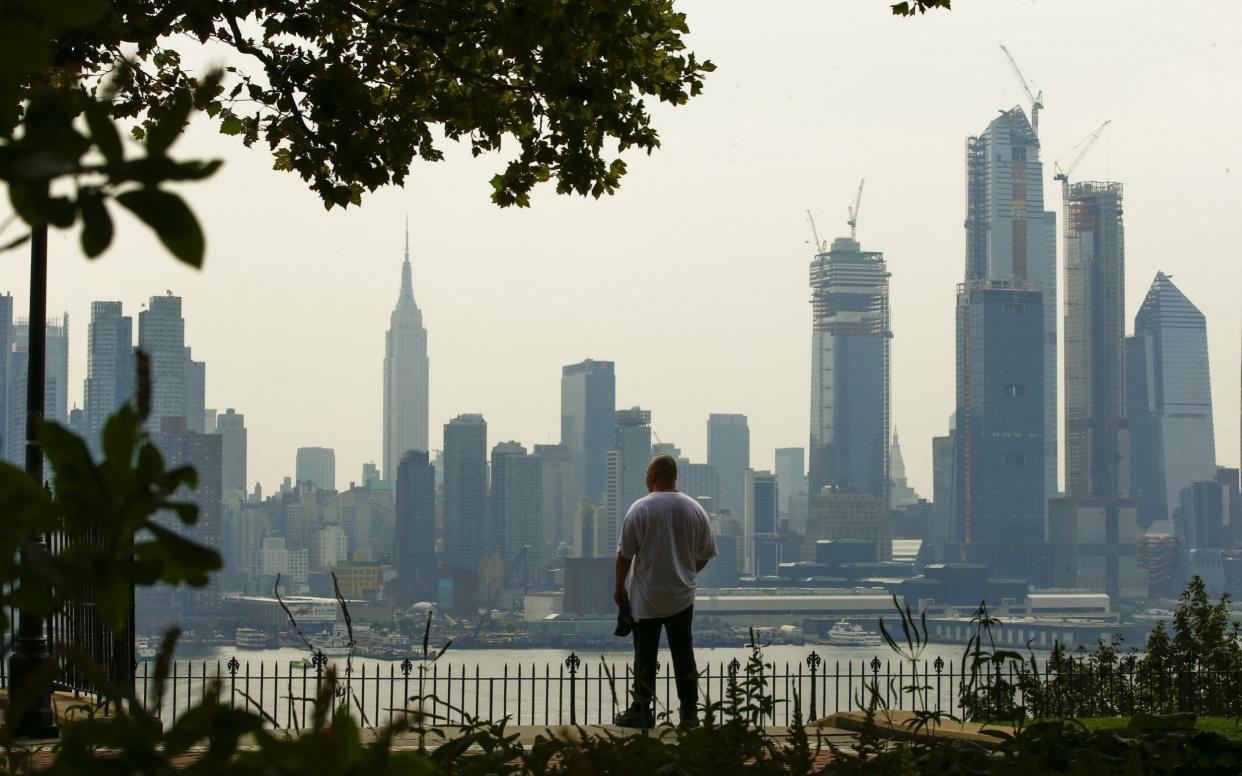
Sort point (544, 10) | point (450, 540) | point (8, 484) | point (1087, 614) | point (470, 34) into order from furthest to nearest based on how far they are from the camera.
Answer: point (450, 540) → point (1087, 614) → point (470, 34) → point (544, 10) → point (8, 484)

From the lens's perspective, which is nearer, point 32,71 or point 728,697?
point 32,71

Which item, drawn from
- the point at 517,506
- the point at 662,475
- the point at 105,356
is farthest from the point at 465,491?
the point at 662,475

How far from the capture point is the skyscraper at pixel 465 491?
160 m

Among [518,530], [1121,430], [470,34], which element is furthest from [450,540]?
[470,34]

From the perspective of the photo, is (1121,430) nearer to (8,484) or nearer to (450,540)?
(450,540)

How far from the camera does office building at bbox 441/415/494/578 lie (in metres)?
160

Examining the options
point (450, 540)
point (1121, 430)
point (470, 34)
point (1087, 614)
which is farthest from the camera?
point (1121, 430)

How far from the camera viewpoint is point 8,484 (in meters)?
0.97

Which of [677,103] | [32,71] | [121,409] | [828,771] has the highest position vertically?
[677,103]

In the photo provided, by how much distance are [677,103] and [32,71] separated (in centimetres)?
679

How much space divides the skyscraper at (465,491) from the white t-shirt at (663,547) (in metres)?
146

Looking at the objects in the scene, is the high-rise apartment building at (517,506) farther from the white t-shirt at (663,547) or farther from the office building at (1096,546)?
the white t-shirt at (663,547)

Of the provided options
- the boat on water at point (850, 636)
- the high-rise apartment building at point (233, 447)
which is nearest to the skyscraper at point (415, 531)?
the high-rise apartment building at point (233, 447)

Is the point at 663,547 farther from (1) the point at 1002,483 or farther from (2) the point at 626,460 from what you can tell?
(1) the point at 1002,483
